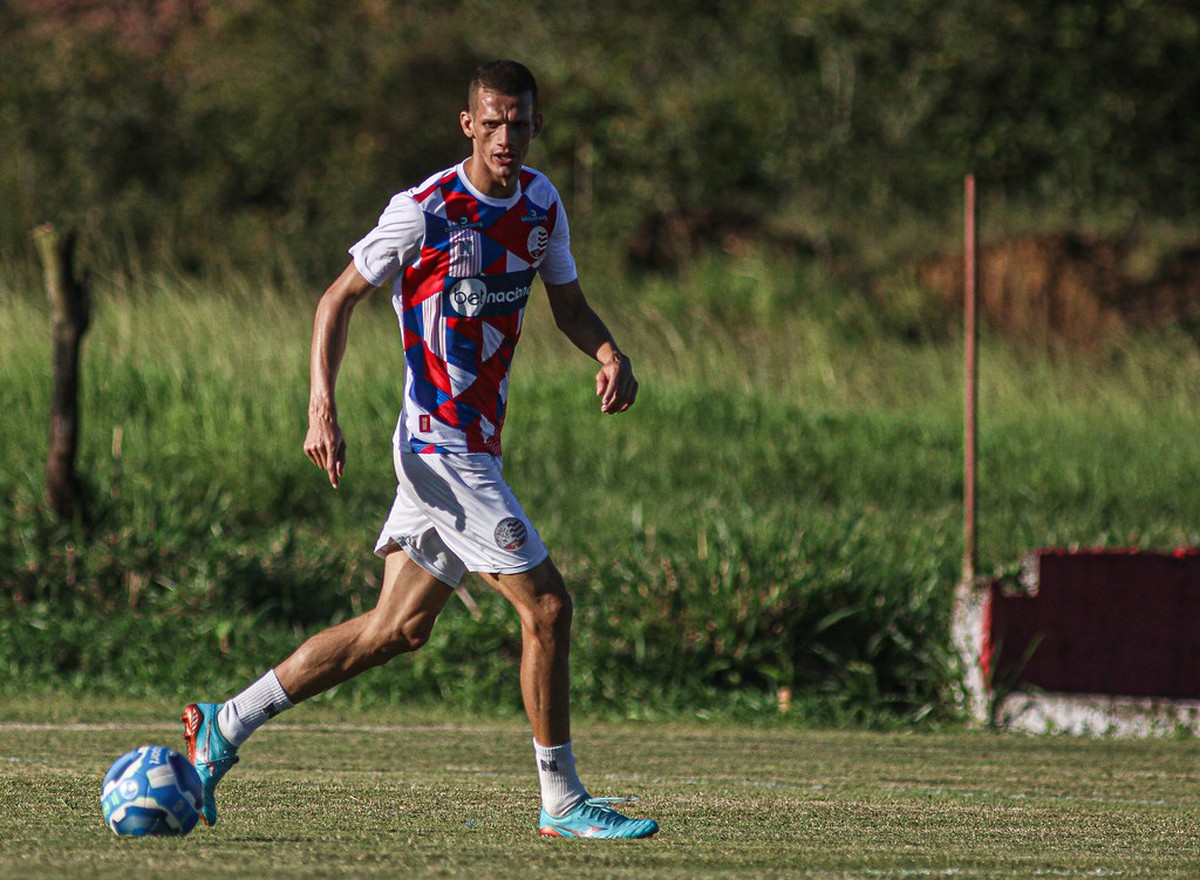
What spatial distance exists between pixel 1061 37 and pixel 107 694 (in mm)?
17979

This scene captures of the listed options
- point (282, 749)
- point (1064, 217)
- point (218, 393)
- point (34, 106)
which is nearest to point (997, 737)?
point (282, 749)

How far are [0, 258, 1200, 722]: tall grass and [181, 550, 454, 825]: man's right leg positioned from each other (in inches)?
185

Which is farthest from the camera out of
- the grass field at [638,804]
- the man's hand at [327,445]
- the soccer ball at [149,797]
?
the man's hand at [327,445]

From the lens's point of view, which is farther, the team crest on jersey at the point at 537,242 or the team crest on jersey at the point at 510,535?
the team crest on jersey at the point at 537,242

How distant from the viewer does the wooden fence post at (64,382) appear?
1152 cm

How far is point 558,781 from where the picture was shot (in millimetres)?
5473

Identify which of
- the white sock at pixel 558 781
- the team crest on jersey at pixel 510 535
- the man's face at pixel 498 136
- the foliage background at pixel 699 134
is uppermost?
the foliage background at pixel 699 134

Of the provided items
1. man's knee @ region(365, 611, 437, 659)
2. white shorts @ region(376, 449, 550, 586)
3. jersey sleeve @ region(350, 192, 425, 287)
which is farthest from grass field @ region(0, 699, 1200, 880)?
jersey sleeve @ region(350, 192, 425, 287)

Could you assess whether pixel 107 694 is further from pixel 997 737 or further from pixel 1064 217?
pixel 1064 217

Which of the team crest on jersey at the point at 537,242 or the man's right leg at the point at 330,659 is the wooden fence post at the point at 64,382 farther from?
the team crest on jersey at the point at 537,242

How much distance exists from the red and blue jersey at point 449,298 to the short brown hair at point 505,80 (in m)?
0.27

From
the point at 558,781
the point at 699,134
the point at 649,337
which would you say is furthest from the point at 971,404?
the point at 699,134

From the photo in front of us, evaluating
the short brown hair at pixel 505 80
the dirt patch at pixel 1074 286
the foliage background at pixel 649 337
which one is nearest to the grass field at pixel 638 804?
the foliage background at pixel 649 337

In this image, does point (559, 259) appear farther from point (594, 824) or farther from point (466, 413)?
point (594, 824)
